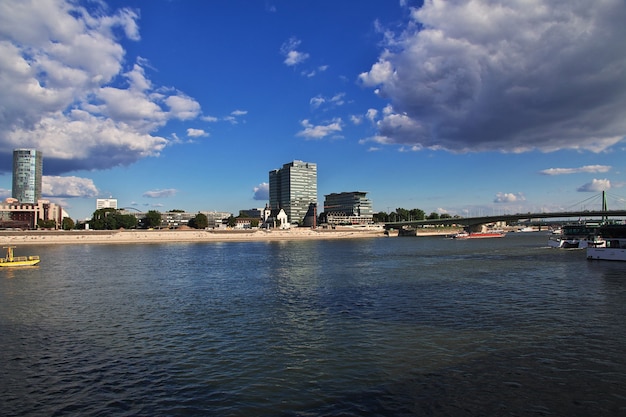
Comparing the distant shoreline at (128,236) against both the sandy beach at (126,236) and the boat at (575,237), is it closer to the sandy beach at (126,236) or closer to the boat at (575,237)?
the sandy beach at (126,236)

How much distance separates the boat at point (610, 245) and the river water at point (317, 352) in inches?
1181

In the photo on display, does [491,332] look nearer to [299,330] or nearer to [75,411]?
[299,330]

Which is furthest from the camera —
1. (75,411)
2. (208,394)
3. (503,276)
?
(503,276)

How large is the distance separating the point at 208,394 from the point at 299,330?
8873 millimetres

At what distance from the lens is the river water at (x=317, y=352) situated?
1307 cm

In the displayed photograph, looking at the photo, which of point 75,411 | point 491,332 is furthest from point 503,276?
point 75,411

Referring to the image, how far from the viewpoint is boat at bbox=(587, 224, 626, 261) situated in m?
60.3

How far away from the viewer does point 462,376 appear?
14984 mm

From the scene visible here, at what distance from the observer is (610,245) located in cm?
6494

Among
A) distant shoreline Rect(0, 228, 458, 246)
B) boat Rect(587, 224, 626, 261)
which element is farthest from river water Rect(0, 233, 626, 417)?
distant shoreline Rect(0, 228, 458, 246)

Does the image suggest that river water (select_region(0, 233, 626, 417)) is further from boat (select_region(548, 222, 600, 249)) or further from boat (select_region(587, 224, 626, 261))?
boat (select_region(548, 222, 600, 249))

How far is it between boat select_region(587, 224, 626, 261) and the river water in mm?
30009

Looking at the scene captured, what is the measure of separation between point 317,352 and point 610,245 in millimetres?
65743

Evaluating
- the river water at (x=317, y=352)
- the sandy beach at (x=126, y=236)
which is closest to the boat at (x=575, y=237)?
the river water at (x=317, y=352)
